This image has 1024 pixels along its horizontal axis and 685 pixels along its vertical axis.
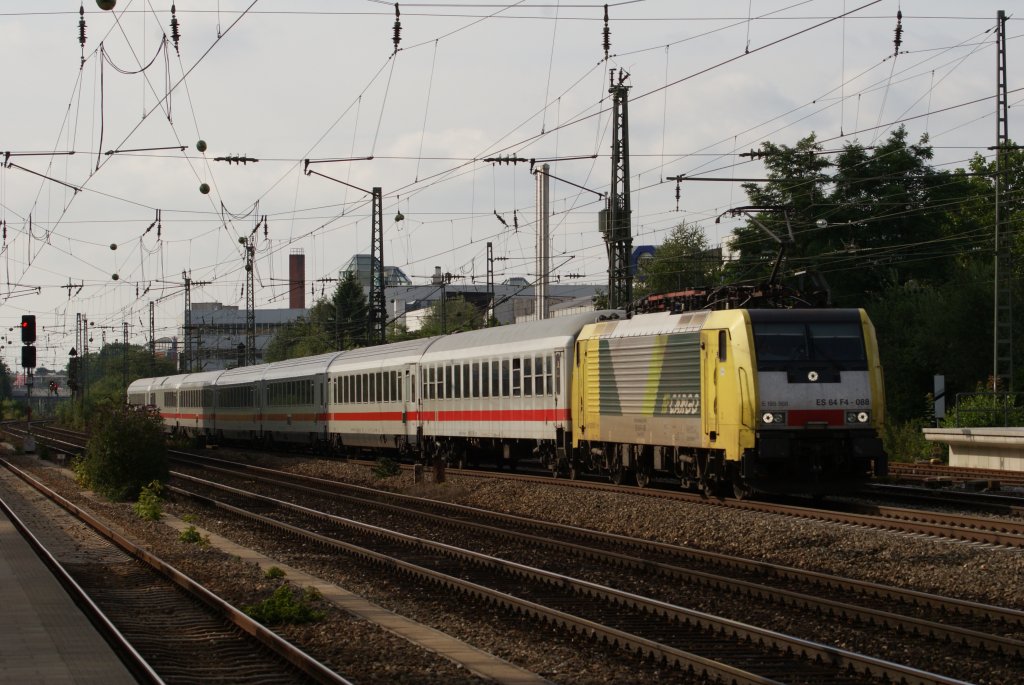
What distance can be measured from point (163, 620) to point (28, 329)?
1109 inches

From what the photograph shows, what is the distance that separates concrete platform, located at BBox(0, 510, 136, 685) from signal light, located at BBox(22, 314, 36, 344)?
2413 cm

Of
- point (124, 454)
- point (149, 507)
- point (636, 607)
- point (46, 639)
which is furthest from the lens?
point (124, 454)

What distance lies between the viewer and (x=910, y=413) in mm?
43312

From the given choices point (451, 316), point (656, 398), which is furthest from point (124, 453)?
point (451, 316)

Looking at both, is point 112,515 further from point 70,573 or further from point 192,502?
point 70,573

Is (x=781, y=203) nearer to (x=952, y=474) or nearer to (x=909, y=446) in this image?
(x=909, y=446)

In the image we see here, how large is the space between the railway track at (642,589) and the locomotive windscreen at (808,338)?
13.2ft

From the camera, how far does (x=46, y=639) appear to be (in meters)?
11.3

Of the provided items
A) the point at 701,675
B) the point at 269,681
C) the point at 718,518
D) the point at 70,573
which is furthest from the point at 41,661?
the point at 718,518

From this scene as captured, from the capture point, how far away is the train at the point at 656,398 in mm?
19797

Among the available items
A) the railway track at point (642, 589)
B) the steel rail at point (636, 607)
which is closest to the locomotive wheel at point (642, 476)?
the railway track at point (642, 589)

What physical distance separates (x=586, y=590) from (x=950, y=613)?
12.2ft

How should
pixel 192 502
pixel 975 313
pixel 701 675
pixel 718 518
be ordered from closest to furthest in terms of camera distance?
pixel 701 675, pixel 718 518, pixel 192 502, pixel 975 313

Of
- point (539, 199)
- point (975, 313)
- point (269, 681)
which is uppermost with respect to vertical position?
point (539, 199)
